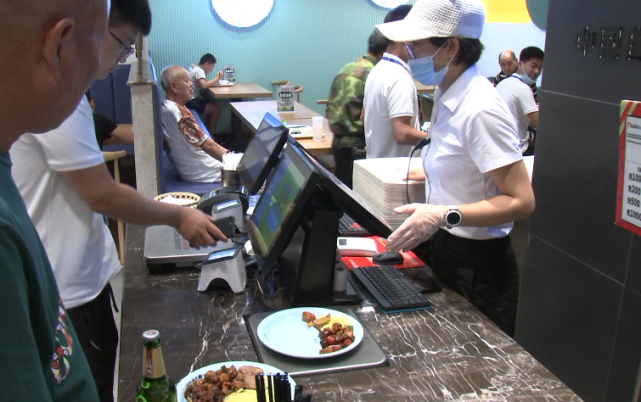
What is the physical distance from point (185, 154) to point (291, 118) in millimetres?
1146

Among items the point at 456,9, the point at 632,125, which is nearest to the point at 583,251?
the point at 632,125

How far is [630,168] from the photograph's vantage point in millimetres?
1483

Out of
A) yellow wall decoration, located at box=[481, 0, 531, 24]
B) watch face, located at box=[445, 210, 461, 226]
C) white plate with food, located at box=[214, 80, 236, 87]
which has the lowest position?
watch face, located at box=[445, 210, 461, 226]

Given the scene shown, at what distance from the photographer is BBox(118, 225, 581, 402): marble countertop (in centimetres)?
117

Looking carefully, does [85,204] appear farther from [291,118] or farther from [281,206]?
[291,118]

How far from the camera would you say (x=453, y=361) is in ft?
4.21

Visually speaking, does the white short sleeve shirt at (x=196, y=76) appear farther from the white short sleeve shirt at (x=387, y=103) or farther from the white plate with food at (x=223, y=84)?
the white short sleeve shirt at (x=387, y=103)

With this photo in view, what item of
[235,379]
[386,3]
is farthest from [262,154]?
[386,3]

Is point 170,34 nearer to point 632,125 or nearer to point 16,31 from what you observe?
point 632,125

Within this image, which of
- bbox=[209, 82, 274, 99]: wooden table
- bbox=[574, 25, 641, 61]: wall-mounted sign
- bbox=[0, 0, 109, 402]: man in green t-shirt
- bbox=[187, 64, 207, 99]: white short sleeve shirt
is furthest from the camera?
bbox=[187, 64, 207, 99]: white short sleeve shirt

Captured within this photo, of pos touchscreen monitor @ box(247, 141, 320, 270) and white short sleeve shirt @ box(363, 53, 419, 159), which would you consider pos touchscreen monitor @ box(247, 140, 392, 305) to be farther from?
white short sleeve shirt @ box(363, 53, 419, 159)

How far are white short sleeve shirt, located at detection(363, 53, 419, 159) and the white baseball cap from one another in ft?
3.57

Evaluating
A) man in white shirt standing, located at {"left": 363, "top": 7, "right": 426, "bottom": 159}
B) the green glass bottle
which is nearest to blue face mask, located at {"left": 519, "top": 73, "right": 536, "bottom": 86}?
man in white shirt standing, located at {"left": 363, "top": 7, "right": 426, "bottom": 159}

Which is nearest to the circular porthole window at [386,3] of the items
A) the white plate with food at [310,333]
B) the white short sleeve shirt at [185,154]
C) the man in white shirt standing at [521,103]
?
the man in white shirt standing at [521,103]
